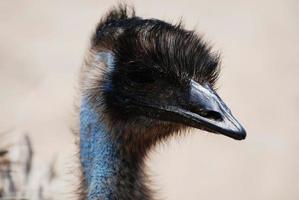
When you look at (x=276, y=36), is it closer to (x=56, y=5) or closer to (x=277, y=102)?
(x=277, y=102)

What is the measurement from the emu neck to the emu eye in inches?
6.3

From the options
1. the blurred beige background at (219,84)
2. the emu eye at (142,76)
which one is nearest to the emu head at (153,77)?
the emu eye at (142,76)

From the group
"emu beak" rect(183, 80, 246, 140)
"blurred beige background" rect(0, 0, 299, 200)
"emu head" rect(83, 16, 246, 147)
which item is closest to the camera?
"emu beak" rect(183, 80, 246, 140)

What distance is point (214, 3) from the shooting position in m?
4.99

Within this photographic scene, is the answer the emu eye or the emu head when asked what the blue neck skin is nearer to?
the emu head

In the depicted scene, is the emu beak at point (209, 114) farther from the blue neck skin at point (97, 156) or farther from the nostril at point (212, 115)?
the blue neck skin at point (97, 156)

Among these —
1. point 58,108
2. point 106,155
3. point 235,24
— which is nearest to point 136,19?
point 106,155

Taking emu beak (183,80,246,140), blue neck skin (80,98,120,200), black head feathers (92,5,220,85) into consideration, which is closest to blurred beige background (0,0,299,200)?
blue neck skin (80,98,120,200)

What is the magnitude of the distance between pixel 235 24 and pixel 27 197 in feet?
8.12

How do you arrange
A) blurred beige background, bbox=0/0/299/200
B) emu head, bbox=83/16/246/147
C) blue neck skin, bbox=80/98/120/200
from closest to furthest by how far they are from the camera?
emu head, bbox=83/16/246/147 < blue neck skin, bbox=80/98/120/200 < blurred beige background, bbox=0/0/299/200

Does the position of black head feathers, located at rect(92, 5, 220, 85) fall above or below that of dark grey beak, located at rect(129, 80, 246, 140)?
above

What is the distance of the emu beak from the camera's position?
1.92 meters

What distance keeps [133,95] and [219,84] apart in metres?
2.14

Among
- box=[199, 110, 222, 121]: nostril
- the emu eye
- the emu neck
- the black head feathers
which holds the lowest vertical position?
the emu neck
